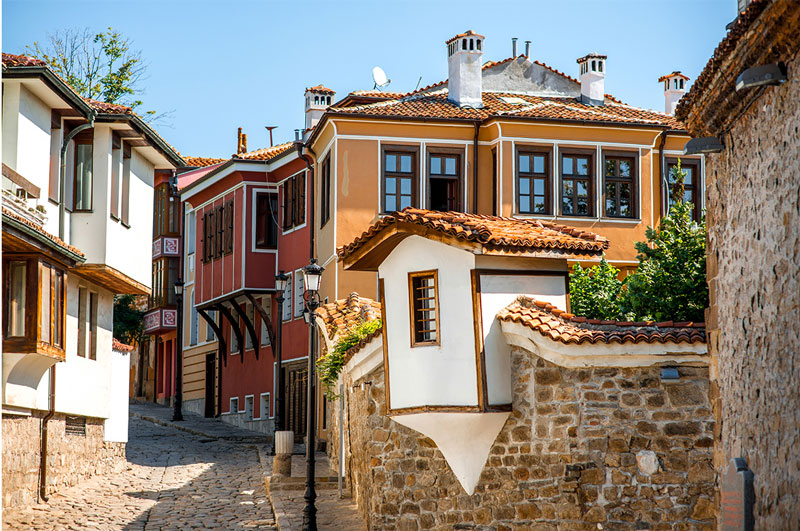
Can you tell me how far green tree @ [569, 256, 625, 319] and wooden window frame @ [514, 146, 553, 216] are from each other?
16.5ft

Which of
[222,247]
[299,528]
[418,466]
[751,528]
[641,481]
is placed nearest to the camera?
[751,528]

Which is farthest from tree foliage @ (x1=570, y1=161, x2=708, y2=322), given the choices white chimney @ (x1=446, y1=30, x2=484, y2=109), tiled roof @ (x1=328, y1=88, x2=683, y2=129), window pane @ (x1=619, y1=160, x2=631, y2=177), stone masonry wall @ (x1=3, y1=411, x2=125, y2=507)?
stone masonry wall @ (x1=3, y1=411, x2=125, y2=507)

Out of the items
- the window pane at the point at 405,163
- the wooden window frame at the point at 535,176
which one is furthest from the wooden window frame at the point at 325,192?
the wooden window frame at the point at 535,176

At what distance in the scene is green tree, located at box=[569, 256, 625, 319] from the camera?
1988 cm

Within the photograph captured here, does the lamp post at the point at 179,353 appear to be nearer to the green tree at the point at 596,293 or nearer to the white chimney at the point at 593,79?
the white chimney at the point at 593,79

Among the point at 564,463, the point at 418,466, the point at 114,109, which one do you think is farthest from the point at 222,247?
the point at 564,463

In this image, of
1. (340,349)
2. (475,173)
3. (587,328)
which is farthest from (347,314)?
(587,328)

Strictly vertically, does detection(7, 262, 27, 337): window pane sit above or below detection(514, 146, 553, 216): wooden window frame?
below

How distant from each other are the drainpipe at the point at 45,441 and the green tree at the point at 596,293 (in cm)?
898

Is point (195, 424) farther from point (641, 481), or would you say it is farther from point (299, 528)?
point (641, 481)

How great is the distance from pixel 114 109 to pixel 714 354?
45.3ft

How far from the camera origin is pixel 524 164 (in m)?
25.6

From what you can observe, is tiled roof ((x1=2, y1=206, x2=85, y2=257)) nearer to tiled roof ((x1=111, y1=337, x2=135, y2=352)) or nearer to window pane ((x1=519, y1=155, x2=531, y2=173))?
tiled roof ((x1=111, y1=337, x2=135, y2=352))

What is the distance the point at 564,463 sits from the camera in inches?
497
